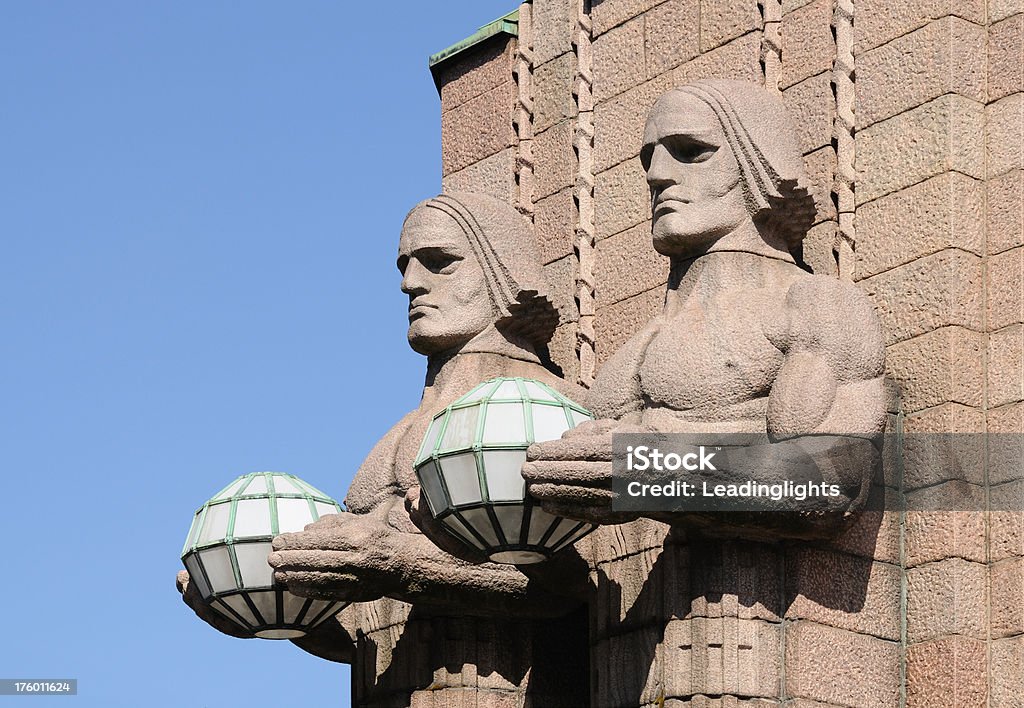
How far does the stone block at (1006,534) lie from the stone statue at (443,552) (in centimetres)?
196

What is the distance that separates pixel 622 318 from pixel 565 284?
19.6 inches

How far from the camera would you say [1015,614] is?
10414 millimetres

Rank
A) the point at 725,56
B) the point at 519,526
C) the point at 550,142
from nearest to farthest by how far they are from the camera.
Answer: the point at 519,526 < the point at 725,56 < the point at 550,142

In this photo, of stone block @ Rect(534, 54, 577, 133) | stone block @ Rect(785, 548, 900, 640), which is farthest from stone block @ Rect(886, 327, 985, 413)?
stone block @ Rect(534, 54, 577, 133)

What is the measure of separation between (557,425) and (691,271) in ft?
3.58

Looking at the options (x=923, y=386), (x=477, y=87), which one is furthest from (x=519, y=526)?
(x=477, y=87)

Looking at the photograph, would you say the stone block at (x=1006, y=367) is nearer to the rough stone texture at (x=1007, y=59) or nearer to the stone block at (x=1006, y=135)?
the stone block at (x=1006, y=135)

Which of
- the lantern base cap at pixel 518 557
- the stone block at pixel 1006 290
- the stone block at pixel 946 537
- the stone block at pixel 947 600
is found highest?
the stone block at pixel 1006 290

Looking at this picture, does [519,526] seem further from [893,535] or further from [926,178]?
[926,178]

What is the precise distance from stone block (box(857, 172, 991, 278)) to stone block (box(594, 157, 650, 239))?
1.51m

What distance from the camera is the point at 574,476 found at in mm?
9898

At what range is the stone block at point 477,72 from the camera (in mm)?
13586

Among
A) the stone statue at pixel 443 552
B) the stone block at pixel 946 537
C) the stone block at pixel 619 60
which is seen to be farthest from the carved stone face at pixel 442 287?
the stone block at pixel 946 537

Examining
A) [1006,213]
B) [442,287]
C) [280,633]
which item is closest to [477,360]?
[442,287]
